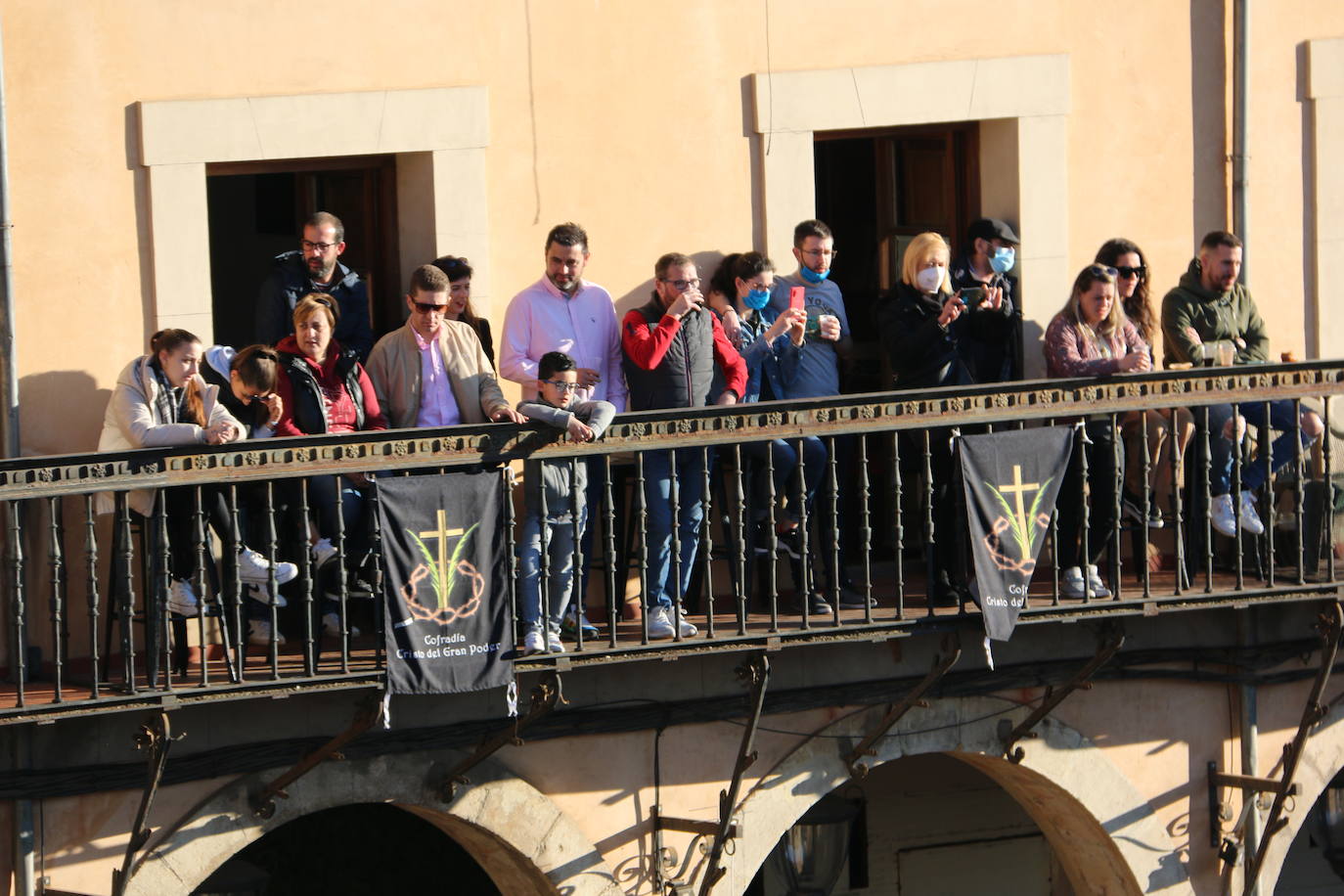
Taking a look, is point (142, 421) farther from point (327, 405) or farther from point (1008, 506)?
point (1008, 506)

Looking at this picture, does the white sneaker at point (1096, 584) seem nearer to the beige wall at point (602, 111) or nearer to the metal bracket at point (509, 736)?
the beige wall at point (602, 111)

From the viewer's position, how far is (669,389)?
11023 millimetres

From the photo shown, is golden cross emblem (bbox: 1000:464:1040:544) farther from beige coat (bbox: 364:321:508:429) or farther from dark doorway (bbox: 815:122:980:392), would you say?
beige coat (bbox: 364:321:508:429)

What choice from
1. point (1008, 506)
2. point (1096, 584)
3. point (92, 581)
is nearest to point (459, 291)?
point (92, 581)

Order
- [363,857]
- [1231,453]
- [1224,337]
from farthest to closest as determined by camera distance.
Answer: [363,857], [1224,337], [1231,453]

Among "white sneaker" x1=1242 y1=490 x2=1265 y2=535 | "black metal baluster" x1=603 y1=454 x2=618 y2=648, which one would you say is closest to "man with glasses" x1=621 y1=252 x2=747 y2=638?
"black metal baluster" x1=603 y1=454 x2=618 y2=648

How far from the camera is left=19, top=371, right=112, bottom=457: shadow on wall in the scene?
35.0 feet

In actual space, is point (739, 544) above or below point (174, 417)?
below

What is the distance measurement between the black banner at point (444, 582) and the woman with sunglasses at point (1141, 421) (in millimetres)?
3465

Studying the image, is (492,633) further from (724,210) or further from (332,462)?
(724,210)

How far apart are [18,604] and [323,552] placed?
1.31 meters

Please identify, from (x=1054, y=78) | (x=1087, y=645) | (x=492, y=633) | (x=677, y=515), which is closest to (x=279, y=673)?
(x=492, y=633)

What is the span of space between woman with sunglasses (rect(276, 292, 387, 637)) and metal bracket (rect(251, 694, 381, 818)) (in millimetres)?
404

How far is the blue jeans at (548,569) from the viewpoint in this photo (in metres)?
10.5
